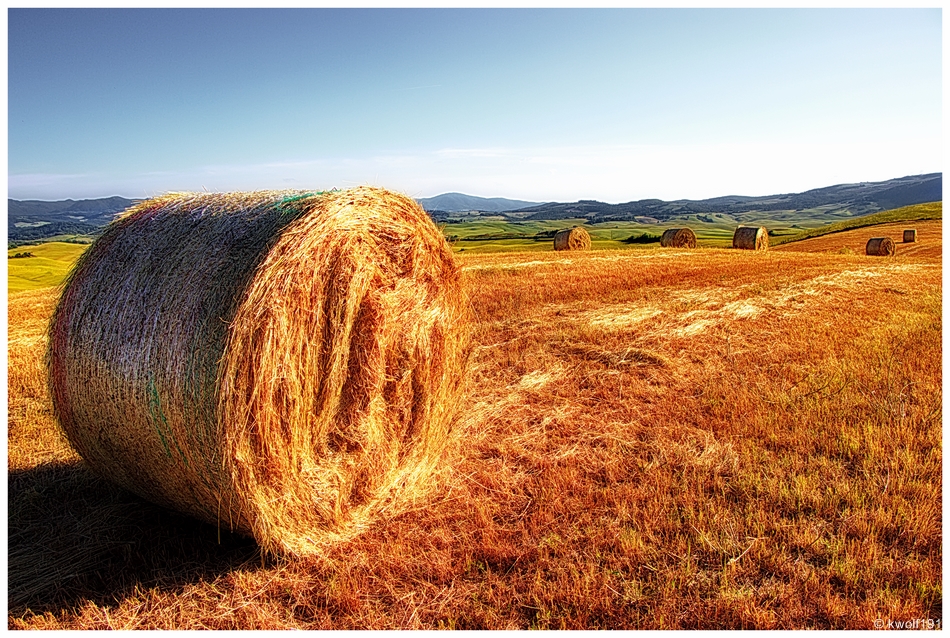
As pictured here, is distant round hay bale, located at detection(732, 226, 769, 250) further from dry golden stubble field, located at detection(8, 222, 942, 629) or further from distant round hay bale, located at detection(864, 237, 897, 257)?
dry golden stubble field, located at detection(8, 222, 942, 629)

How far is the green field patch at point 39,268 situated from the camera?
24719 mm

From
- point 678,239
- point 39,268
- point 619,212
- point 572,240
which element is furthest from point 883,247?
point 619,212

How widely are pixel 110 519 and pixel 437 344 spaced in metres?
2.93

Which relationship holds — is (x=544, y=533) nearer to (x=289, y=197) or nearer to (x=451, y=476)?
(x=451, y=476)

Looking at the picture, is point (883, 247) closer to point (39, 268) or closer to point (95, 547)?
point (95, 547)

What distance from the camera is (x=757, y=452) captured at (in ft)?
17.4

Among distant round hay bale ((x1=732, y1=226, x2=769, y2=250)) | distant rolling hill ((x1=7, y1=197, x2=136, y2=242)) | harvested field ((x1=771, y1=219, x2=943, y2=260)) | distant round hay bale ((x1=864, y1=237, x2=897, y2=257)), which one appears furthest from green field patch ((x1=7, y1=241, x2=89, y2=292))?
harvested field ((x1=771, y1=219, x2=943, y2=260))

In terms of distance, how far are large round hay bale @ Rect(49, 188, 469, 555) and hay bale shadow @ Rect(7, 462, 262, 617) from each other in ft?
0.89

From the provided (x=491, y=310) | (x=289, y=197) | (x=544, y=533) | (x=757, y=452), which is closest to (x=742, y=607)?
(x=544, y=533)

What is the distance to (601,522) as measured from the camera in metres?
4.32

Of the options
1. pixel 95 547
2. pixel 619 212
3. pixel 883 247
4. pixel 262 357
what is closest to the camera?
pixel 262 357

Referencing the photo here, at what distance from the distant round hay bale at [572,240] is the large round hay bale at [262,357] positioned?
23.2m

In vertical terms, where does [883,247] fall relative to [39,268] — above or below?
above

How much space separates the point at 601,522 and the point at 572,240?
24775mm
